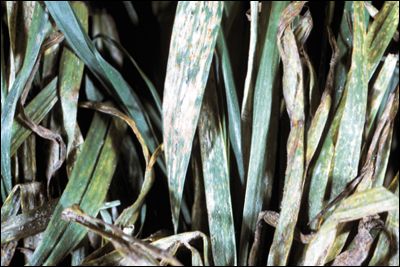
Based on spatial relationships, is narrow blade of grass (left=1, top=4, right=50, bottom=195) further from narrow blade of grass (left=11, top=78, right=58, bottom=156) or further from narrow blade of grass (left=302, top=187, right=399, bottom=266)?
narrow blade of grass (left=302, top=187, right=399, bottom=266)

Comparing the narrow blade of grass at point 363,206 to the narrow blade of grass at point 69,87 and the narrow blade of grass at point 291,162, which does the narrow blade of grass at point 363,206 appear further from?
the narrow blade of grass at point 69,87

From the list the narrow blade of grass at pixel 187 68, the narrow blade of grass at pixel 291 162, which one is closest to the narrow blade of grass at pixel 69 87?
the narrow blade of grass at pixel 187 68

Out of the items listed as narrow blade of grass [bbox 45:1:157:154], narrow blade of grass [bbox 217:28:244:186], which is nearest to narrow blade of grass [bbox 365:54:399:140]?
narrow blade of grass [bbox 217:28:244:186]

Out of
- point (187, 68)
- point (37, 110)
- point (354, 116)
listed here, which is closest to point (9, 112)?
point (37, 110)

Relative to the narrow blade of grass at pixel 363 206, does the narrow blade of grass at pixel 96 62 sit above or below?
above

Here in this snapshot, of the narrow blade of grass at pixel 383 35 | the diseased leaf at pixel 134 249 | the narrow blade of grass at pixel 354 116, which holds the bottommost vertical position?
the diseased leaf at pixel 134 249

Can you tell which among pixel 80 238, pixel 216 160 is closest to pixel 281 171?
pixel 216 160

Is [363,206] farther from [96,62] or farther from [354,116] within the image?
[96,62]

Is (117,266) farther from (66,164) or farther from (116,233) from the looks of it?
(66,164)
